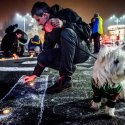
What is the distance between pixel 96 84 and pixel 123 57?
671 mm

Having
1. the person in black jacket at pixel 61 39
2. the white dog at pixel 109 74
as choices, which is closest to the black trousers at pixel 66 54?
the person in black jacket at pixel 61 39

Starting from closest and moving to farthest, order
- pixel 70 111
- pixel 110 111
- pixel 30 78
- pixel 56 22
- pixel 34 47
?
1. pixel 110 111
2. pixel 70 111
3. pixel 56 22
4. pixel 30 78
5. pixel 34 47

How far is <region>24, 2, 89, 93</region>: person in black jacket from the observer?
541 cm

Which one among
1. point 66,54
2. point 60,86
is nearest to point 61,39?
point 66,54

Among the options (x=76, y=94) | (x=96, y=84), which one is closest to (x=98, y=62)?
(x=96, y=84)

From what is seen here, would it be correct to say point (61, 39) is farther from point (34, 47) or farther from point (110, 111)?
point (34, 47)

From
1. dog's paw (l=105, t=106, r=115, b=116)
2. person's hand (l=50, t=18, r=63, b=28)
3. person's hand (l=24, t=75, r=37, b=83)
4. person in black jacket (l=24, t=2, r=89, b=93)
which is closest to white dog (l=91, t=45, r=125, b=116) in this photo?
dog's paw (l=105, t=106, r=115, b=116)

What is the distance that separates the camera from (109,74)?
3.70 metres

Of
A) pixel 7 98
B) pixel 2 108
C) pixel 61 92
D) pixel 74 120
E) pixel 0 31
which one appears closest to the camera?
pixel 74 120

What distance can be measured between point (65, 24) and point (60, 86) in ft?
4.37

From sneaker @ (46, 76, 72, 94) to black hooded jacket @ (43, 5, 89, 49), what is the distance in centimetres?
94

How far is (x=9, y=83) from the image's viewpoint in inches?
243

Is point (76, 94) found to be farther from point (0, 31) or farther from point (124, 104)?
point (0, 31)

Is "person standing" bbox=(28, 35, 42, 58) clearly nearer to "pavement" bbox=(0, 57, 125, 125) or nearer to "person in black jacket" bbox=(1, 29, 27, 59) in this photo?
"person in black jacket" bbox=(1, 29, 27, 59)
